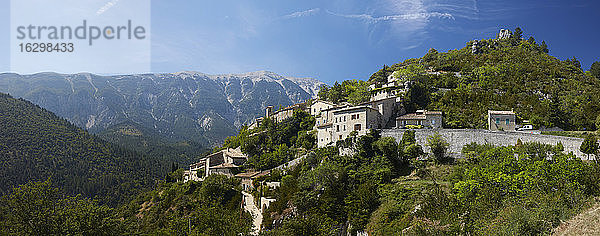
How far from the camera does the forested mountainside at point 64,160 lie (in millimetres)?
132625

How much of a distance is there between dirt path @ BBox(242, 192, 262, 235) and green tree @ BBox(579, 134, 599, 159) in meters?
37.7

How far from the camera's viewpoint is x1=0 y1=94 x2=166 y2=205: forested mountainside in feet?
435

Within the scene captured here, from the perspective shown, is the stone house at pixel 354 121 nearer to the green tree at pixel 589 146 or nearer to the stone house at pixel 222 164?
the stone house at pixel 222 164

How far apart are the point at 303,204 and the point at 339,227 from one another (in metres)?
5.79

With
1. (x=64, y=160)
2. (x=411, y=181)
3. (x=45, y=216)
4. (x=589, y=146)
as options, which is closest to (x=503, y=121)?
(x=589, y=146)

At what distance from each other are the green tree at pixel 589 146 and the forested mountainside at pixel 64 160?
5447 inches

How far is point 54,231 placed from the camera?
2491cm

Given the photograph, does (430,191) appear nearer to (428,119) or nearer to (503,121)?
(428,119)

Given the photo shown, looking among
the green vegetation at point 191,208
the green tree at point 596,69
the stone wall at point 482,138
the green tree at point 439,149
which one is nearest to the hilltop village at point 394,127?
the stone wall at point 482,138

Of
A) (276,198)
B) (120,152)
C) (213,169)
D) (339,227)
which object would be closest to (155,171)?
(120,152)

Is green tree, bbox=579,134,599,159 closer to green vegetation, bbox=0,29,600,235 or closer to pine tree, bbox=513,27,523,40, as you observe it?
green vegetation, bbox=0,29,600,235

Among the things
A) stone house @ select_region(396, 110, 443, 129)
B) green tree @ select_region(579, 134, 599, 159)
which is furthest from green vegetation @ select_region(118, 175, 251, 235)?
green tree @ select_region(579, 134, 599, 159)

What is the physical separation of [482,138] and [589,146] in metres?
10.4

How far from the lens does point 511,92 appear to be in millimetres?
59875
